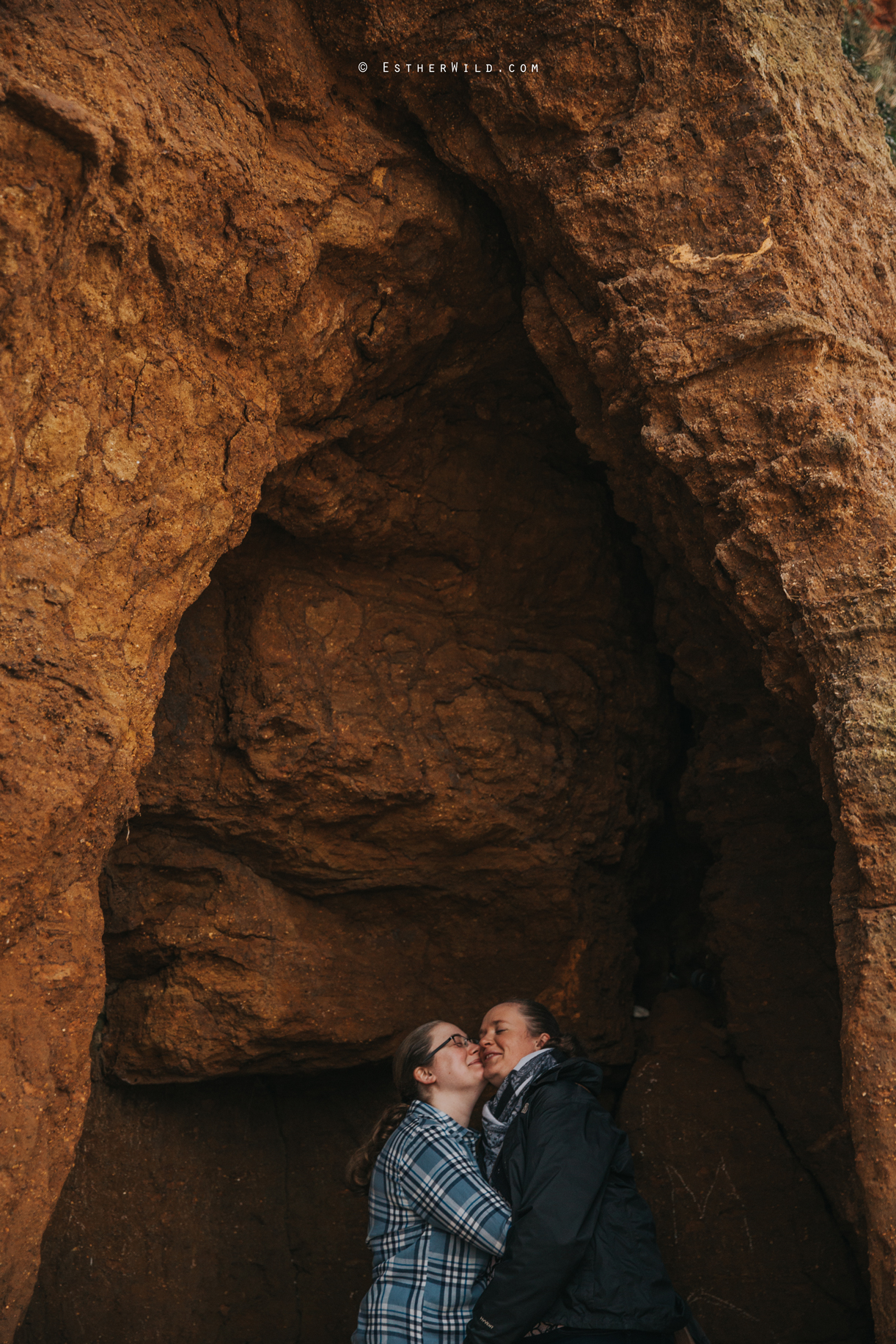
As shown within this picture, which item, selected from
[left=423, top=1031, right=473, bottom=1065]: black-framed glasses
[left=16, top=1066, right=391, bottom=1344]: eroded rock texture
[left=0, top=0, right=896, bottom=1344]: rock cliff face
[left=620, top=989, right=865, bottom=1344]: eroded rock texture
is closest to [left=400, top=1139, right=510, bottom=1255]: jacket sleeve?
[left=423, top=1031, right=473, bottom=1065]: black-framed glasses

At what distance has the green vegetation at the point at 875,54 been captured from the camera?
374 centimetres

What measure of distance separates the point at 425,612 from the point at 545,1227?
2154 millimetres

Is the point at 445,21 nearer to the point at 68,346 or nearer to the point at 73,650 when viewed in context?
the point at 68,346

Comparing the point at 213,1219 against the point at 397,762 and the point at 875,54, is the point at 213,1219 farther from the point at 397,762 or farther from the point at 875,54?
the point at 875,54

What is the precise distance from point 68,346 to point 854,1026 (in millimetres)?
2229

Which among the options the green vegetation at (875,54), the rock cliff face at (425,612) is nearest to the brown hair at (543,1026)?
the rock cliff face at (425,612)

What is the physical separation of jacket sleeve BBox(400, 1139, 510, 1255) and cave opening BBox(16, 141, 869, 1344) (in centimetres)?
112

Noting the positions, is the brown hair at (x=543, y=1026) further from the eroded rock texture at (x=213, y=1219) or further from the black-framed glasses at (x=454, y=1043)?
the eroded rock texture at (x=213, y=1219)

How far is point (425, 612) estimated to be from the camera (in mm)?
3893

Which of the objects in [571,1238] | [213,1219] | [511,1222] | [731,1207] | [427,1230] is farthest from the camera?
[213,1219]

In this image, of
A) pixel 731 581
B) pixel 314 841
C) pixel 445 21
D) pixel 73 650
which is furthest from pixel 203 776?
pixel 445 21

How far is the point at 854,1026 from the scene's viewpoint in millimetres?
2199

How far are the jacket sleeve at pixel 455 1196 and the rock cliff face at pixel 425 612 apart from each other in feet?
2.69

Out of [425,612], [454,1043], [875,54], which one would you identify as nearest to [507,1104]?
[454,1043]
